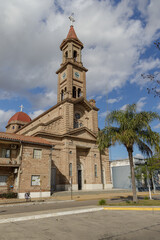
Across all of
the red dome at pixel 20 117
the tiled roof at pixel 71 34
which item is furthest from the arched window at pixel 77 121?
the red dome at pixel 20 117

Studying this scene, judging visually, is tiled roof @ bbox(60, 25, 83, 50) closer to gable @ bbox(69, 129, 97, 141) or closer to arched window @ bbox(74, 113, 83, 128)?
arched window @ bbox(74, 113, 83, 128)

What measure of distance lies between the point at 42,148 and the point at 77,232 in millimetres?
18962

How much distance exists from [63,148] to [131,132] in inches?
771

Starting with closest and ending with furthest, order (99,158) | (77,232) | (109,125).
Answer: (77,232) < (109,125) < (99,158)

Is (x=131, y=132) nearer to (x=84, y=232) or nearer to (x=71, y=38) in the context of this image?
(x=84, y=232)

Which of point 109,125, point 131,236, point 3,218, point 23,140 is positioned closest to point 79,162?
point 23,140

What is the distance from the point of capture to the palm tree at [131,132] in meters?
14.5

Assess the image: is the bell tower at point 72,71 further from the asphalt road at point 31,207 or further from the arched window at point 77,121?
the asphalt road at point 31,207

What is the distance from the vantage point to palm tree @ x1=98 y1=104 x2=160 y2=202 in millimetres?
14462

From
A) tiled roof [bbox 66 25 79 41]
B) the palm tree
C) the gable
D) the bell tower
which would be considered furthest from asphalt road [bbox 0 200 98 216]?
tiled roof [bbox 66 25 79 41]

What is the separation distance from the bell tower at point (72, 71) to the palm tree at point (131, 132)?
24.6 metres

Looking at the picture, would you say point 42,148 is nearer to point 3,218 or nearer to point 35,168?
point 35,168

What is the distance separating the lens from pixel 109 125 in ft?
51.5

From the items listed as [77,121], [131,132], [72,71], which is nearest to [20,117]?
[72,71]
